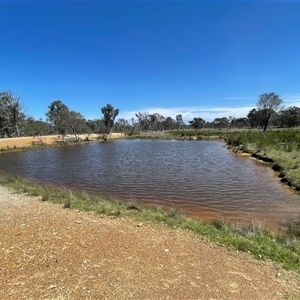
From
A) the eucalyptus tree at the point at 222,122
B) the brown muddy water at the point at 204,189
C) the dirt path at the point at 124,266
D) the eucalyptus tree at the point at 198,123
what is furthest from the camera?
the eucalyptus tree at the point at 198,123

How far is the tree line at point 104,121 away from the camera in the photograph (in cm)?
5207

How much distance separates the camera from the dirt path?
3273mm

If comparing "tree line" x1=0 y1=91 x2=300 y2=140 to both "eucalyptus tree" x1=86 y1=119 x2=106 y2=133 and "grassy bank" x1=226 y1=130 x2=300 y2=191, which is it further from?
"grassy bank" x1=226 y1=130 x2=300 y2=191

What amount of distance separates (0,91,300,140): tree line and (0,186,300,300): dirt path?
50.4 metres

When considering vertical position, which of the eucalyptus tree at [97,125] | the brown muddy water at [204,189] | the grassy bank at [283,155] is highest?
the eucalyptus tree at [97,125]

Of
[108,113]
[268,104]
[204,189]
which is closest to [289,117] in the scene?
[268,104]

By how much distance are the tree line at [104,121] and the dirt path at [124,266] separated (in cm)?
5043

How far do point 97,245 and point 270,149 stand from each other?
23.0 m

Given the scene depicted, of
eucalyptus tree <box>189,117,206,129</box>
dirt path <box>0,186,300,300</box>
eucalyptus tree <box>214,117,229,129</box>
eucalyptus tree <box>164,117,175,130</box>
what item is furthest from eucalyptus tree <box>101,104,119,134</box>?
dirt path <box>0,186,300,300</box>

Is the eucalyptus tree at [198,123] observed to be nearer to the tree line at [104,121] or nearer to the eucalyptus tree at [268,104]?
the tree line at [104,121]

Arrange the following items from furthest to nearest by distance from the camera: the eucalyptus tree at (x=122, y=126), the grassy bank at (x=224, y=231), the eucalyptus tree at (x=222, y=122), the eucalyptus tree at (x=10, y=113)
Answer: the eucalyptus tree at (x=222, y=122), the eucalyptus tree at (x=122, y=126), the eucalyptus tree at (x=10, y=113), the grassy bank at (x=224, y=231)

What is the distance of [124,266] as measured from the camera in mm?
3951

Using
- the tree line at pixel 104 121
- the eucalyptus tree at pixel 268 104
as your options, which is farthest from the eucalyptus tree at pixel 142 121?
the eucalyptus tree at pixel 268 104

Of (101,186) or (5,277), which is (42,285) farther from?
(101,186)
